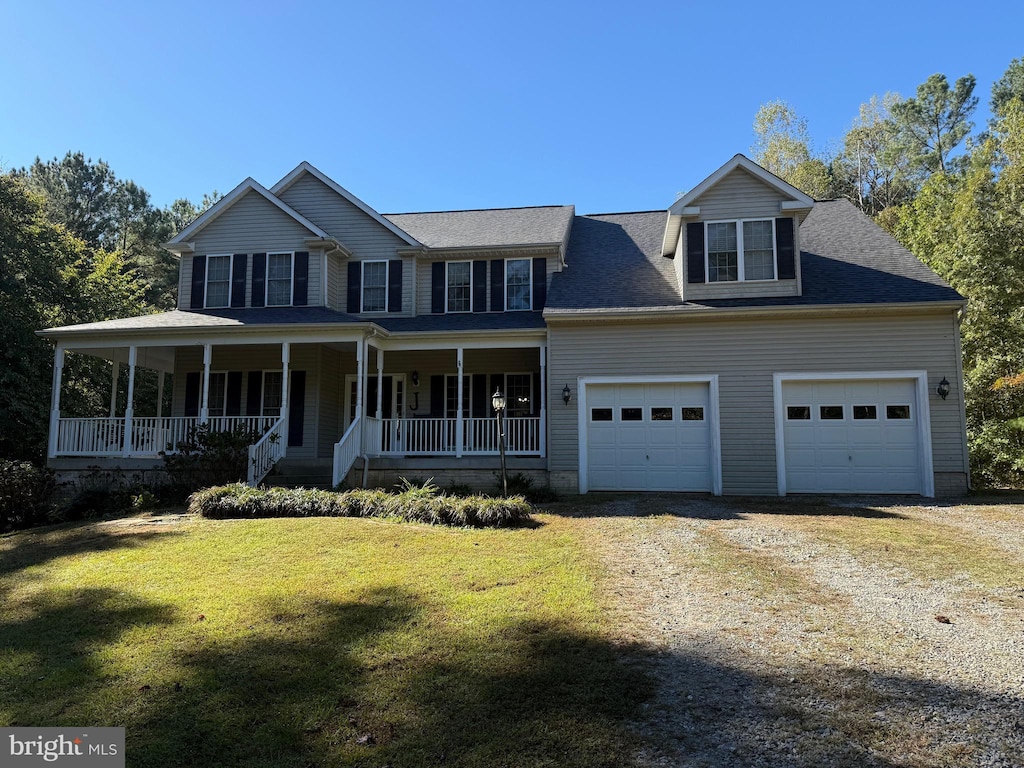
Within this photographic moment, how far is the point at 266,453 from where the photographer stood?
12.0m

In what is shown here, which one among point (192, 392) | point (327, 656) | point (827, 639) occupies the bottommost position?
point (327, 656)

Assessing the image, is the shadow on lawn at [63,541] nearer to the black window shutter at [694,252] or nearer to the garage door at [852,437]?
the black window shutter at [694,252]

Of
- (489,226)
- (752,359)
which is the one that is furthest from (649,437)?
(489,226)

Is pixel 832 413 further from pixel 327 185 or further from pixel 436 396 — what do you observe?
pixel 327 185

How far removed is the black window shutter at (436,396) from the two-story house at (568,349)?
1.4 inches

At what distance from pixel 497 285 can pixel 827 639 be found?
12046mm

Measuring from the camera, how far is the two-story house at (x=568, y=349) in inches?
473

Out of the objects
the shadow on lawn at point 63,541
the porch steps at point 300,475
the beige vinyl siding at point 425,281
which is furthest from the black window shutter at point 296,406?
the shadow on lawn at point 63,541

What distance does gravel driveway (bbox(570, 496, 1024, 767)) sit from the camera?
2969 millimetres

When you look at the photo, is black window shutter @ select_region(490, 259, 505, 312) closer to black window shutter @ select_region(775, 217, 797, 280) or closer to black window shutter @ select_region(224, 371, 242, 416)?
black window shutter @ select_region(775, 217, 797, 280)

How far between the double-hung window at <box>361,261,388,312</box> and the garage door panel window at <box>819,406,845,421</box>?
33.8ft

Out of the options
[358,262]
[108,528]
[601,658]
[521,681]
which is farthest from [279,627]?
[358,262]

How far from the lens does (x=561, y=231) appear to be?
1561 centimetres

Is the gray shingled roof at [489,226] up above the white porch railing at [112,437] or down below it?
above
